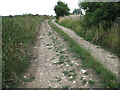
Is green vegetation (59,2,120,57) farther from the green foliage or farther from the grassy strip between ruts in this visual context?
the grassy strip between ruts

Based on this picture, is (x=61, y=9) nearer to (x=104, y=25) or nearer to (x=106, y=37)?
(x=104, y=25)

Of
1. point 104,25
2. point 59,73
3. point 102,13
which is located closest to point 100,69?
point 59,73

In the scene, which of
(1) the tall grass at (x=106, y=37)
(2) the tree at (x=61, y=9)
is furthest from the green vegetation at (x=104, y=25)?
(2) the tree at (x=61, y=9)

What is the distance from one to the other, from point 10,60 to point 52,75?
5.11 ft

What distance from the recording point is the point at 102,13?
10867 mm

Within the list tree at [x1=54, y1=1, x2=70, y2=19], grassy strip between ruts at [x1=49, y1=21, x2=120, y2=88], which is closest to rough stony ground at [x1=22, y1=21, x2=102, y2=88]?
grassy strip between ruts at [x1=49, y1=21, x2=120, y2=88]

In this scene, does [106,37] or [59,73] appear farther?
[106,37]

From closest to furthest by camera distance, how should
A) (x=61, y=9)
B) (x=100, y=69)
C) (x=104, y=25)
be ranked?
1. (x=100, y=69)
2. (x=104, y=25)
3. (x=61, y=9)

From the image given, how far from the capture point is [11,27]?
312 inches

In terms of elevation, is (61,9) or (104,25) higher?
(61,9)

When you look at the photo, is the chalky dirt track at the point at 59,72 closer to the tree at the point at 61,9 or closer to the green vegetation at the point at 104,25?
the green vegetation at the point at 104,25

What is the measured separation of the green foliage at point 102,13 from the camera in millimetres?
9719

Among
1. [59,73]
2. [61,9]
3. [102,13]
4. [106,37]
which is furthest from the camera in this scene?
[61,9]

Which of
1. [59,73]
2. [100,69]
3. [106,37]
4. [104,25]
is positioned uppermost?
[104,25]
